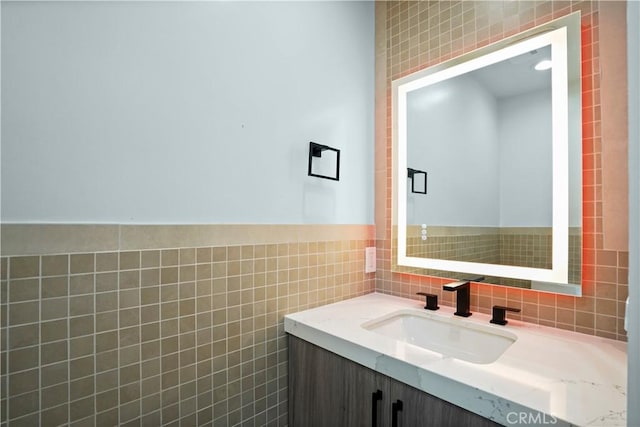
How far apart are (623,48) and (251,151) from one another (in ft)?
4.00

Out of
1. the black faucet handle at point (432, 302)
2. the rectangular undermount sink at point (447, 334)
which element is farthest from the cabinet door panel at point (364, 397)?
the black faucet handle at point (432, 302)

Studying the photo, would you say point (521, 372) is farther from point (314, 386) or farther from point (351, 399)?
point (314, 386)

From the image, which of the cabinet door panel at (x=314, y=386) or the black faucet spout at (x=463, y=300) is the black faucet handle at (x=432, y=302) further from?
the cabinet door panel at (x=314, y=386)

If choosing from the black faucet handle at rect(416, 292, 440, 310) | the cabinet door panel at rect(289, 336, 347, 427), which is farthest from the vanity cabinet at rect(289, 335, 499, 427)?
the black faucet handle at rect(416, 292, 440, 310)

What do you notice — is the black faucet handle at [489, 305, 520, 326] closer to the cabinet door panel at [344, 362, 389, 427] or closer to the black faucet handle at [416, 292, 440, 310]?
the black faucet handle at [416, 292, 440, 310]

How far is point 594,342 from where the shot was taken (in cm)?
100

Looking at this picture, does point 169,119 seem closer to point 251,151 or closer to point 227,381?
point 251,151

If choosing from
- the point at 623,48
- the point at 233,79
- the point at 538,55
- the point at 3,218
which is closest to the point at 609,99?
the point at 623,48

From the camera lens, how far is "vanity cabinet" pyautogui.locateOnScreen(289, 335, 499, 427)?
81cm

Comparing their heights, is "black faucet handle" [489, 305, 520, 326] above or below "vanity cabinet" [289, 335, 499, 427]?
above

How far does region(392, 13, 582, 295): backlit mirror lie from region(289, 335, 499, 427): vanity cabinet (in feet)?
2.12

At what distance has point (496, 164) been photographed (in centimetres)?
128

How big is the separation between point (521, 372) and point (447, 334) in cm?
45

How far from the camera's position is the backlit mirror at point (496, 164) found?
1089 millimetres
